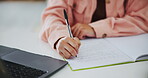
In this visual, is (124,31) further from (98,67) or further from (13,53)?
(13,53)

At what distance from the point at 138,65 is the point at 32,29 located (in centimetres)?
59

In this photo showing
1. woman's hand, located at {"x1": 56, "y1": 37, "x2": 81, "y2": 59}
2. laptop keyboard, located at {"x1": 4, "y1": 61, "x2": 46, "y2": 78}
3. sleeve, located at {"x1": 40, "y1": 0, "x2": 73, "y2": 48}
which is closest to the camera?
laptop keyboard, located at {"x1": 4, "y1": 61, "x2": 46, "y2": 78}

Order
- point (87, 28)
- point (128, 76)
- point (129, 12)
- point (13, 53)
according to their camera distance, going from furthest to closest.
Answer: point (129, 12) < point (87, 28) < point (13, 53) < point (128, 76)

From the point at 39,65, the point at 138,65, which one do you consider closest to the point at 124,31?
the point at 138,65

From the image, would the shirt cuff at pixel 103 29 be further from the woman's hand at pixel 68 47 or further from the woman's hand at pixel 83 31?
the woman's hand at pixel 68 47

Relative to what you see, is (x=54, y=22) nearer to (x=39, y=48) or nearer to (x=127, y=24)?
(x=39, y=48)

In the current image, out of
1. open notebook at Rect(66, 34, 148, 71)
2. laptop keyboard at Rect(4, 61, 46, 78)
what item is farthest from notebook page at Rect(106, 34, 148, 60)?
laptop keyboard at Rect(4, 61, 46, 78)

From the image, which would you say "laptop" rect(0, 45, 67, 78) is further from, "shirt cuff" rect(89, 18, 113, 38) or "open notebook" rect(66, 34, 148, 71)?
"shirt cuff" rect(89, 18, 113, 38)

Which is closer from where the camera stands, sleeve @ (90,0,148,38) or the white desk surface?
the white desk surface

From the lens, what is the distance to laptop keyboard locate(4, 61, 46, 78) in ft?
1.75

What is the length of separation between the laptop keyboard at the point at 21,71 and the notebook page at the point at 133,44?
1.00 feet

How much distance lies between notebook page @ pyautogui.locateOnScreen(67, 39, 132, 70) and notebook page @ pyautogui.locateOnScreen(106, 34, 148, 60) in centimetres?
3

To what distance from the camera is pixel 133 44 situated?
2.44 feet

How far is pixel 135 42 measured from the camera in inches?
30.2
